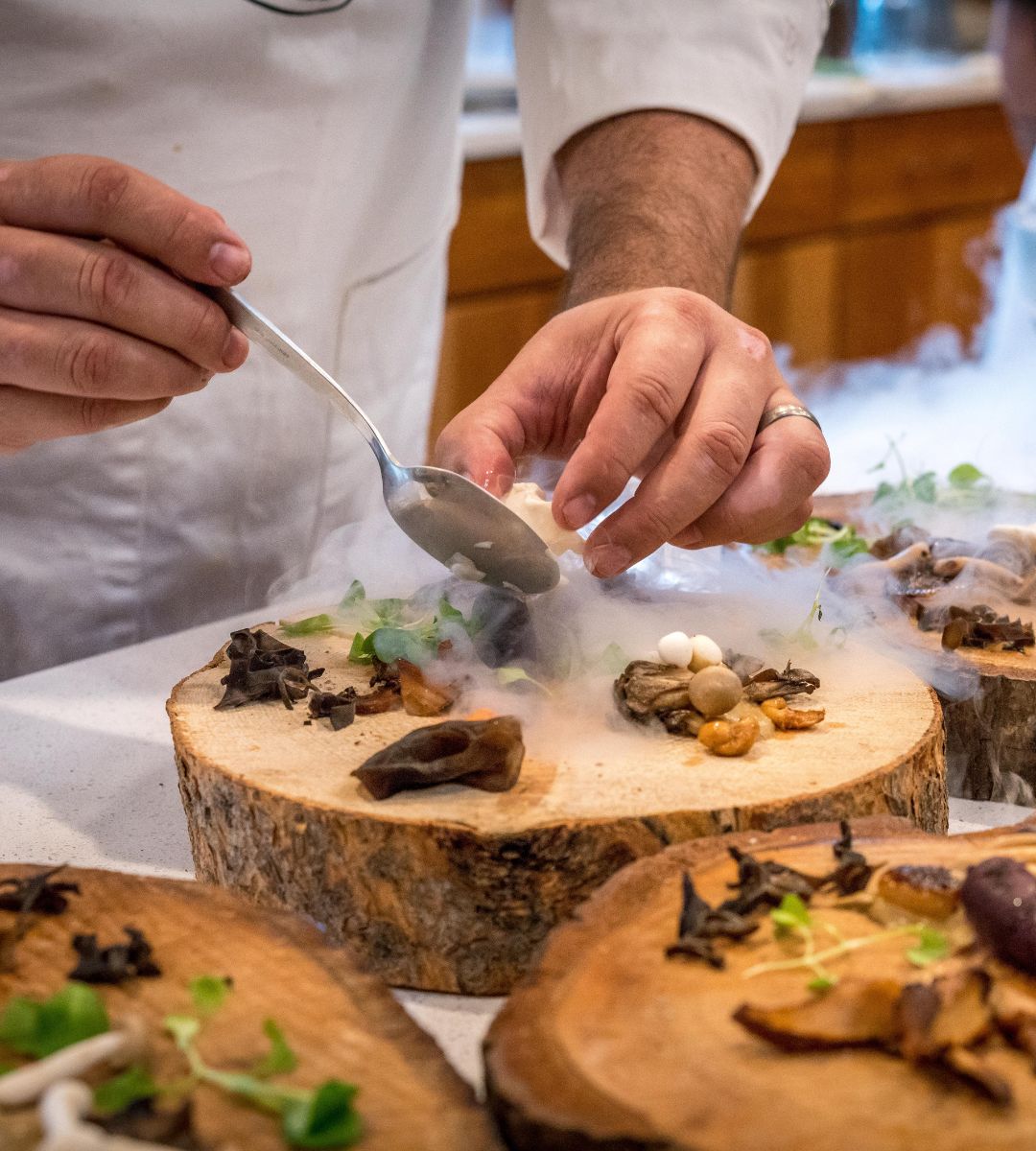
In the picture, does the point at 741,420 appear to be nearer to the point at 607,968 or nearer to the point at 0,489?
the point at 607,968

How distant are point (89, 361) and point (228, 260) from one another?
15 centimetres

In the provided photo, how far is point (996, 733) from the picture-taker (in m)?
1.38

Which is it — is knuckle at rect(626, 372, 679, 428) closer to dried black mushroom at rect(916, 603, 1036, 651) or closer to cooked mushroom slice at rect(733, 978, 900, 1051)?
dried black mushroom at rect(916, 603, 1036, 651)

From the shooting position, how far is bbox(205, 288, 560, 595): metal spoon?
129cm

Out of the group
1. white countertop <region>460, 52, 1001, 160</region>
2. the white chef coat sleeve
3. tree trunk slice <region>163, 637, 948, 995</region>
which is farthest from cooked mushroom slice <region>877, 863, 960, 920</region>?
white countertop <region>460, 52, 1001, 160</region>

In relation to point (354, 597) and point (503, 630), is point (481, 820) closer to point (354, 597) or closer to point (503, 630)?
point (503, 630)

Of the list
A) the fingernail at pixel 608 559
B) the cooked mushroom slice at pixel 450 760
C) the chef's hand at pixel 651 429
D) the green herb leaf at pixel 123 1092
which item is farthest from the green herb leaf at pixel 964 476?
the green herb leaf at pixel 123 1092

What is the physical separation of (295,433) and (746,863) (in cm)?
117

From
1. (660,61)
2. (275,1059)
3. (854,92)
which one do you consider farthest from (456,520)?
(854,92)

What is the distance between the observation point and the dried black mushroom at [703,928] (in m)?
0.84

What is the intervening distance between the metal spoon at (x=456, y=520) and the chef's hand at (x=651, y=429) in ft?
0.17

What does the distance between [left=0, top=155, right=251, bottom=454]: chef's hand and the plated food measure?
30 centimetres

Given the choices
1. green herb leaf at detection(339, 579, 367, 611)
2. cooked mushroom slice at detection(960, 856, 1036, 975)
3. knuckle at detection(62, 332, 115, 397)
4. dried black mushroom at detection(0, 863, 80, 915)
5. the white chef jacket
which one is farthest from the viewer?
the white chef jacket

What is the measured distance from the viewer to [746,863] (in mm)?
918
